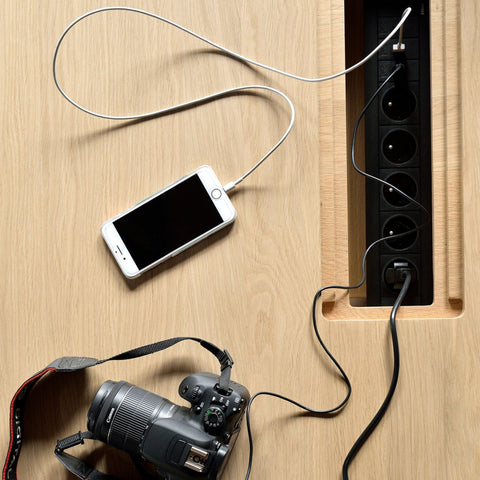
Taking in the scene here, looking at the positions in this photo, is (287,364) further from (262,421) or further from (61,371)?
(61,371)

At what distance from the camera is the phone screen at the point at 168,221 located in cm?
67

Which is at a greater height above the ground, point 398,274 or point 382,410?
point 398,274

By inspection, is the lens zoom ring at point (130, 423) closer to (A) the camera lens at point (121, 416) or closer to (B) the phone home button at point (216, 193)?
(A) the camera lens at point (121, 416)

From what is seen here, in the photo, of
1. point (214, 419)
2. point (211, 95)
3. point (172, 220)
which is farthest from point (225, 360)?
point (211, 95)

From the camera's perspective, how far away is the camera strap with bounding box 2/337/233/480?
2.10ft

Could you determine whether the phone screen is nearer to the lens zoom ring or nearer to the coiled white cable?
the coiled white cable

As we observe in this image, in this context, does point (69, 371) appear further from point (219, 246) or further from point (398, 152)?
point (398, 152)

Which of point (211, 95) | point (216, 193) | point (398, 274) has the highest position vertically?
point (211, 95)

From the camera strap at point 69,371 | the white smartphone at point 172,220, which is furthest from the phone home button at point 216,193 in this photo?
the camera strap at point 69,371

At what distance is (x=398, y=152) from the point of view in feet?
2.38

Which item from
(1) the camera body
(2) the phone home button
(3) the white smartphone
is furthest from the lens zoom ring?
(2) the phone home button

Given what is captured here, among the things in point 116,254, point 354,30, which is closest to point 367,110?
point 354,30

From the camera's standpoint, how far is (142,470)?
0.65 m

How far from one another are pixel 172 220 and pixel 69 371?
23 centimetres
